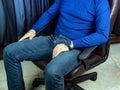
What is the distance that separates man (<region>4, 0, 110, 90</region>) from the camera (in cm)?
139

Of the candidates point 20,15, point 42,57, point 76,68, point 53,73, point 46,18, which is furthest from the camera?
point 20,15

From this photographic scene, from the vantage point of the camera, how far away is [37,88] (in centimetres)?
195

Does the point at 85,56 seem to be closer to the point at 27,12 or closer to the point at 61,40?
the point at 61,40

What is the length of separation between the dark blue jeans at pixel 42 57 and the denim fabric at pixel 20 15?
0.47 meters

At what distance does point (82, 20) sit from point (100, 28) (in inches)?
7.0

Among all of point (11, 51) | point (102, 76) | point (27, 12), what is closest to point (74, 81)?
point (102, 76)

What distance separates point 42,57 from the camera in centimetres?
157

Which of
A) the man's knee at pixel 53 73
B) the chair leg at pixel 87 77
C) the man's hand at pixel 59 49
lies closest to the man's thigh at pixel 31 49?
the man's hand at pixel 59 49

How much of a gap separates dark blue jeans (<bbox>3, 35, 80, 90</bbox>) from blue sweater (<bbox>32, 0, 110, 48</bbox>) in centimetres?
8

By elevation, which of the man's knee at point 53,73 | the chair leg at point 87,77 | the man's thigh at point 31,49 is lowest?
the chair leg at point 87,77

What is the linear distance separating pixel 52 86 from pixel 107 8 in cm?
64

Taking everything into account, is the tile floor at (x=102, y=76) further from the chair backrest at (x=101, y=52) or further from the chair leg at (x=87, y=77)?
the chair backrest at (x=101, y=52)

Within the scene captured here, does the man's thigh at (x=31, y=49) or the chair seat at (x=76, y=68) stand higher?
the man's thigh at (x=31, y=49)

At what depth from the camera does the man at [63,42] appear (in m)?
1.39
